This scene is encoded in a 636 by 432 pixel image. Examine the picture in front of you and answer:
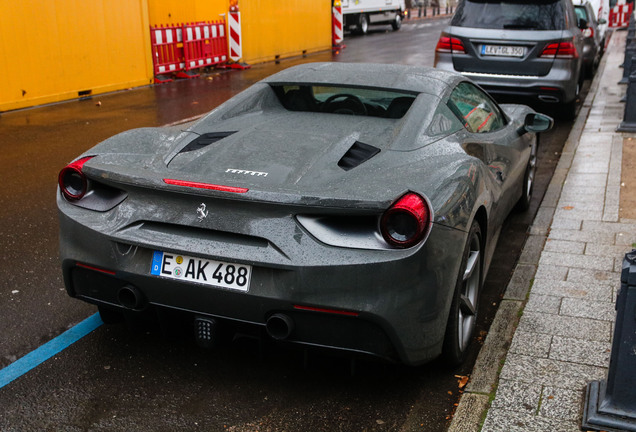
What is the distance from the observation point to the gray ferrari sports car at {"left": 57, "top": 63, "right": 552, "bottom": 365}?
2.96 metres

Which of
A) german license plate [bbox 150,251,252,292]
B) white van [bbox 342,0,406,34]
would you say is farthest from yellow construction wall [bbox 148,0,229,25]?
german license plate [bbox 150,251,252,292]

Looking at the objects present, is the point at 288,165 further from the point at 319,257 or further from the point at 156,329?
the point at 156,329

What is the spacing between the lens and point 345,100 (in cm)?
436

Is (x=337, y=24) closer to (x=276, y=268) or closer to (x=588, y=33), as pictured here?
(x=588, y=33)

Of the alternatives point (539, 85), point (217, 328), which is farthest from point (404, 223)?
point (539, 85)

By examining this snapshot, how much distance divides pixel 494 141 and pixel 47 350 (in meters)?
2.91

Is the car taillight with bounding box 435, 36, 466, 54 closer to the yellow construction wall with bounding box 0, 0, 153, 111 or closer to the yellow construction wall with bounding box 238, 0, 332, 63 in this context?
the yellow construction wall with bounding box 0, 0, 153, 111

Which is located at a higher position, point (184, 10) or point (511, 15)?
point (511, 15)

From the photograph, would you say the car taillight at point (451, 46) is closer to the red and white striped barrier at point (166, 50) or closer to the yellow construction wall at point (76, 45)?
the yellow construction wall at point (76, 45)

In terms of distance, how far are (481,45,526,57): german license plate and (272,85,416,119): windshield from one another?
19.3 ft

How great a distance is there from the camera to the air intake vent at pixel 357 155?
3.49m

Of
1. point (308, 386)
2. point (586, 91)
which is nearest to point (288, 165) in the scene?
point (308, 386)

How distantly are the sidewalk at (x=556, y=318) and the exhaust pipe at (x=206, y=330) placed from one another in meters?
1.10

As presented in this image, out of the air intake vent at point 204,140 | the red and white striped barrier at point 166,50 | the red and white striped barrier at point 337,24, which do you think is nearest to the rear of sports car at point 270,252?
the air intake vent at point 204,140
